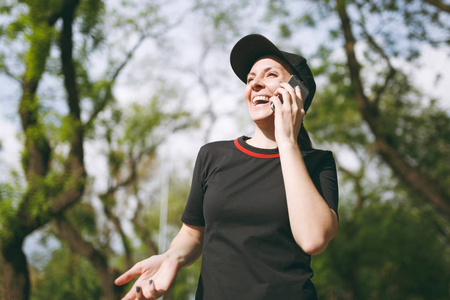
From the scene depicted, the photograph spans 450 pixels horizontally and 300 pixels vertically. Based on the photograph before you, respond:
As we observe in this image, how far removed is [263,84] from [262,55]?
230mm

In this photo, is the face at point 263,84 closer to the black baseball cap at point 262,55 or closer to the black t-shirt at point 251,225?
the black baseball cap at point 262,55

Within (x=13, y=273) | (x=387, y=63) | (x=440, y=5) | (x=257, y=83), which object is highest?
(x=440, y=5)

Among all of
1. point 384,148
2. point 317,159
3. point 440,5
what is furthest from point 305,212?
point 384,148

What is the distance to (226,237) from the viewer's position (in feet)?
5.04

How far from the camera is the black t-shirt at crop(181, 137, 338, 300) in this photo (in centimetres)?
143

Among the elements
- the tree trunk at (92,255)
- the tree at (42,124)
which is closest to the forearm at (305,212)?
the tree at (42,124)

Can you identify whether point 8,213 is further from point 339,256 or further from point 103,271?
point 339,256

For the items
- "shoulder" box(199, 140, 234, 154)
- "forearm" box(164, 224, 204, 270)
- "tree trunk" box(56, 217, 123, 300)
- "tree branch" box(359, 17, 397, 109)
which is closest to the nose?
"shoulder" box(199, 140, 234, 154)

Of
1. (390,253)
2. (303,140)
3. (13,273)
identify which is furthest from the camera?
(390,253)

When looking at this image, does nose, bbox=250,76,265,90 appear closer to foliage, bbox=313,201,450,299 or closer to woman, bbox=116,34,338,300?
woman, bbox=116,34,338,300

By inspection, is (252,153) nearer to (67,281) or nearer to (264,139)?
(264,139)

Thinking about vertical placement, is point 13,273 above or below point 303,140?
above

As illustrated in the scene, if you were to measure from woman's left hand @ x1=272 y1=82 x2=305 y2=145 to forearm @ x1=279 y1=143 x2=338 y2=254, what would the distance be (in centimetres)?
12

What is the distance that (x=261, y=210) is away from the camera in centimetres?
153
